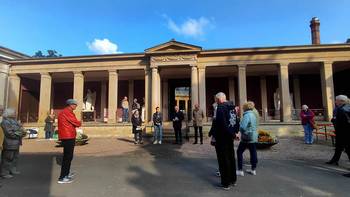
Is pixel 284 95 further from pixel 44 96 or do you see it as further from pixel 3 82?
pixel 3 82

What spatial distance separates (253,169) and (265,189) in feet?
3.56

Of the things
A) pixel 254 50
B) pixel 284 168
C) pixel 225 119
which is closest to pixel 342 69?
pixel 254 50

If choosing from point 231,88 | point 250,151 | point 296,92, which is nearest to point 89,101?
point 231,88

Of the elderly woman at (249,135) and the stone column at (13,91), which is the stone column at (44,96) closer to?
the stone column at (13,91)

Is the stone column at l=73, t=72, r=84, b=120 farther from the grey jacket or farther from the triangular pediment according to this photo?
the grey jacket

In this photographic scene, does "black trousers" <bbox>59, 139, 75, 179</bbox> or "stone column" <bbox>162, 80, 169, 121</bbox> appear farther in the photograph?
"stone column" <bbox>162, 80, 169, 121</bbox>

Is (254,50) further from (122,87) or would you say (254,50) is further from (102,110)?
(102,110)

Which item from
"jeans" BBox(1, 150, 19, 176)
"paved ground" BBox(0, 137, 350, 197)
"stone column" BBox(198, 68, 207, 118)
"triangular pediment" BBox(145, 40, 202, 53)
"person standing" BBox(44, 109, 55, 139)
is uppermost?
"triangular pediment" BBox(145, 40, 202, 53)

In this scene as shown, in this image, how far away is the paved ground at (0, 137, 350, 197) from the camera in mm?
4641

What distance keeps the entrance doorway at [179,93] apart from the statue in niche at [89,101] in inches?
228

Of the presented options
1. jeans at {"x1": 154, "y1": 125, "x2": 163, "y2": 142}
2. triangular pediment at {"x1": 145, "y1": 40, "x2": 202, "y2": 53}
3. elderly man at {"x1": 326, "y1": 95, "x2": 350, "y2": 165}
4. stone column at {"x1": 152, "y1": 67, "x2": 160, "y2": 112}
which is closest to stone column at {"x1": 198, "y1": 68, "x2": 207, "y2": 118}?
triangular pediment at {"x1": 145, "y1": 40, "x2": 202, "y2": 53}

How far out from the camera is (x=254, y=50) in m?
15.2

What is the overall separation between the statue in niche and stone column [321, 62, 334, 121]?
1504cm

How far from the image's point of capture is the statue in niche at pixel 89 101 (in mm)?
18200
